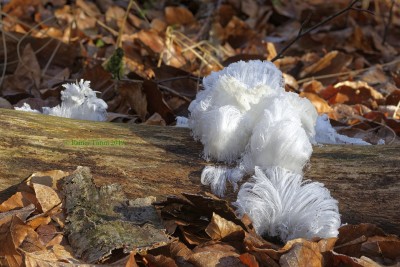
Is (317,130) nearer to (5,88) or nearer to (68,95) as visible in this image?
(68,95)

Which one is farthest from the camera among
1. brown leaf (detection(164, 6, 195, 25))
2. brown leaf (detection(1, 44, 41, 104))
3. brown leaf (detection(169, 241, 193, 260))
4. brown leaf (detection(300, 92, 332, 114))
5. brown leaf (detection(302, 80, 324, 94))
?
brown leaf (detection(164, 6, 195, 25))

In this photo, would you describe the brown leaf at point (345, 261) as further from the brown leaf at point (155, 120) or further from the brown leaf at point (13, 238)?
the brown leaf at point (155, 120)

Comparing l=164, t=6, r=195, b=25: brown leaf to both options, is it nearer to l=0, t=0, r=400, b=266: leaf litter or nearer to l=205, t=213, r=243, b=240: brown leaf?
l=0, t=0, r=400, b=266: leaf litter

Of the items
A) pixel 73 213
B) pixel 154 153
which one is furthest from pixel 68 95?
pixel 73 213

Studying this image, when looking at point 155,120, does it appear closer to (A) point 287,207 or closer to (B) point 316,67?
(A) point 287,207

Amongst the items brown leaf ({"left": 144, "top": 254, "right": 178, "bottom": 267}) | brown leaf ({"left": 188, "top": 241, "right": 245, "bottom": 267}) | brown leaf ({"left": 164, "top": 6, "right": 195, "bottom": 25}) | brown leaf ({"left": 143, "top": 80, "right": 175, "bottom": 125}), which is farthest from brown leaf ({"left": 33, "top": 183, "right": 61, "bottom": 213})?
brown leaf ({"left": 164, "top": 6, "right": 195, "bottom": 25})

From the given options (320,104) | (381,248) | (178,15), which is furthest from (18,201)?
(178,15)
